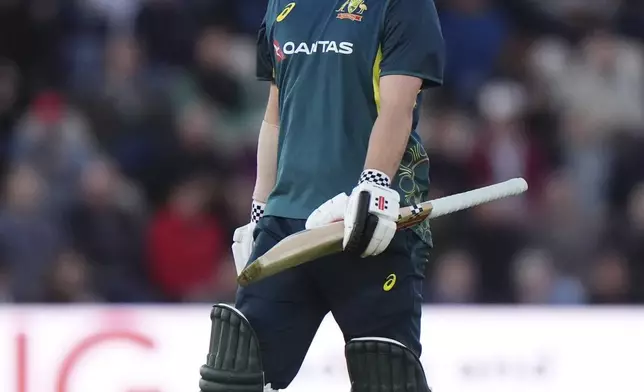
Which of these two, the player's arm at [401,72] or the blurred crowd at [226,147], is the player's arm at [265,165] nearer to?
the player's arm at [401,72]

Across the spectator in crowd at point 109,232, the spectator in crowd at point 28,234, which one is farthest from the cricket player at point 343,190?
the spectator in crowd at point 109,232

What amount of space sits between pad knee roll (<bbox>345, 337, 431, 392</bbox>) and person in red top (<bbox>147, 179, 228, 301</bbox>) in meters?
4.88

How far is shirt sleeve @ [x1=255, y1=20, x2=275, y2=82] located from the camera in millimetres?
4242

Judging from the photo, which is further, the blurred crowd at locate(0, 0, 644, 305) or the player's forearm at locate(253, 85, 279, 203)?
the blurred crowd at locate(0, 0, 644, 305)

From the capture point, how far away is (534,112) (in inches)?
378

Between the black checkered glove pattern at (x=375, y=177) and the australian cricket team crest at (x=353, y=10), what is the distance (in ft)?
1.46

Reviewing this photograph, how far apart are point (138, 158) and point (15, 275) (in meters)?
1.28

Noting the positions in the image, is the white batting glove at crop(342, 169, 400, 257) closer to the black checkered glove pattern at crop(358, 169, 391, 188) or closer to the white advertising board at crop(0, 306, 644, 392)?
the black checkered glove pattern at crop(358, 169, 391, 188)

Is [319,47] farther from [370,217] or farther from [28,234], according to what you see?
[28,234]

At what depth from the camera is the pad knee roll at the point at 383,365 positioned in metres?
3.85

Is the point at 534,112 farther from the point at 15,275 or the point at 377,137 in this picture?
the point at 377,137

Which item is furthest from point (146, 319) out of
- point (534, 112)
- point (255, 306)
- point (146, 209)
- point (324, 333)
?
point (534, 112)

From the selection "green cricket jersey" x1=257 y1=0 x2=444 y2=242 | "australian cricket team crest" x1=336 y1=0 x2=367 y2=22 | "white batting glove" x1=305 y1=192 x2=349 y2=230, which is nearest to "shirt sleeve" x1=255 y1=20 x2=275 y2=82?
"green cricket jersey" x1=257 y1=0 x2=444 y2=242

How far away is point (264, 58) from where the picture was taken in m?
4.27
